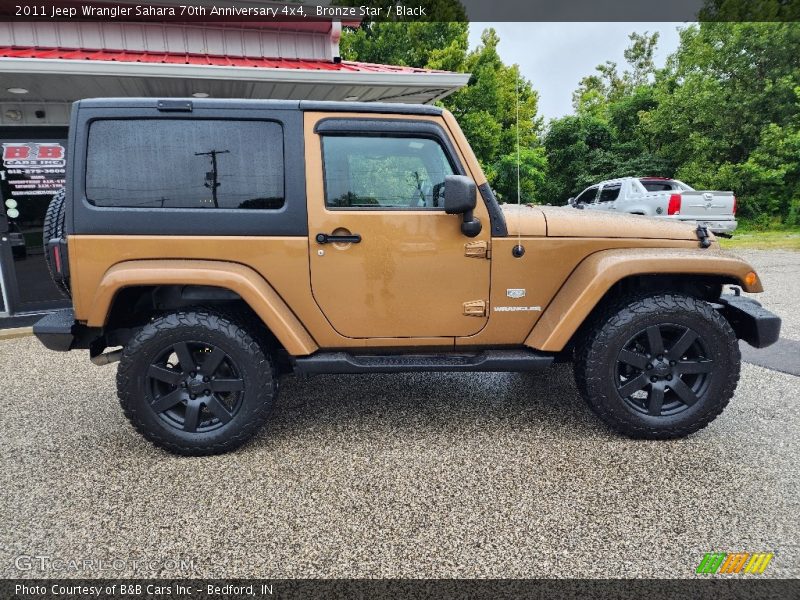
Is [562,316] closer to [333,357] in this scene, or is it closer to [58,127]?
[333,357]

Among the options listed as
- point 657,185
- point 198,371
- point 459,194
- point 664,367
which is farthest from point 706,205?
point 198,371

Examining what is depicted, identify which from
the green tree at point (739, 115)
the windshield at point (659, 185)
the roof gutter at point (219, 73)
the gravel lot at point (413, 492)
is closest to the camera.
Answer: the gravel lot at point (413, 492)

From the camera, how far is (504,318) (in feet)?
9.57

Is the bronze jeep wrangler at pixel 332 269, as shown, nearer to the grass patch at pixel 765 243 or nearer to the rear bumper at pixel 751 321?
the rear bumper at pixel 751 321

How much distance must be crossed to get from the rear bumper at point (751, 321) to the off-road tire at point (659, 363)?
0.18 m

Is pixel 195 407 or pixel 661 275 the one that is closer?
pixel 195 407

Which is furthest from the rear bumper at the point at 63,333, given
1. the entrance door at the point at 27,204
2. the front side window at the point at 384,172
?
the entrance door at the point at 27,204

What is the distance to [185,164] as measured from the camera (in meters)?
2.71

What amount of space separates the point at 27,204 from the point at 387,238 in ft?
19.9

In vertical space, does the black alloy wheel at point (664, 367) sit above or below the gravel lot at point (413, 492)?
above

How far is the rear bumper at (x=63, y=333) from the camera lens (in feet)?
8.98

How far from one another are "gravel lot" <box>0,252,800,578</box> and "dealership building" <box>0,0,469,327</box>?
367 centimetres

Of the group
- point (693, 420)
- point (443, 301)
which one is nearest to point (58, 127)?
point (443, 301)

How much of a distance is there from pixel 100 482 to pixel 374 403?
1.74 meters
